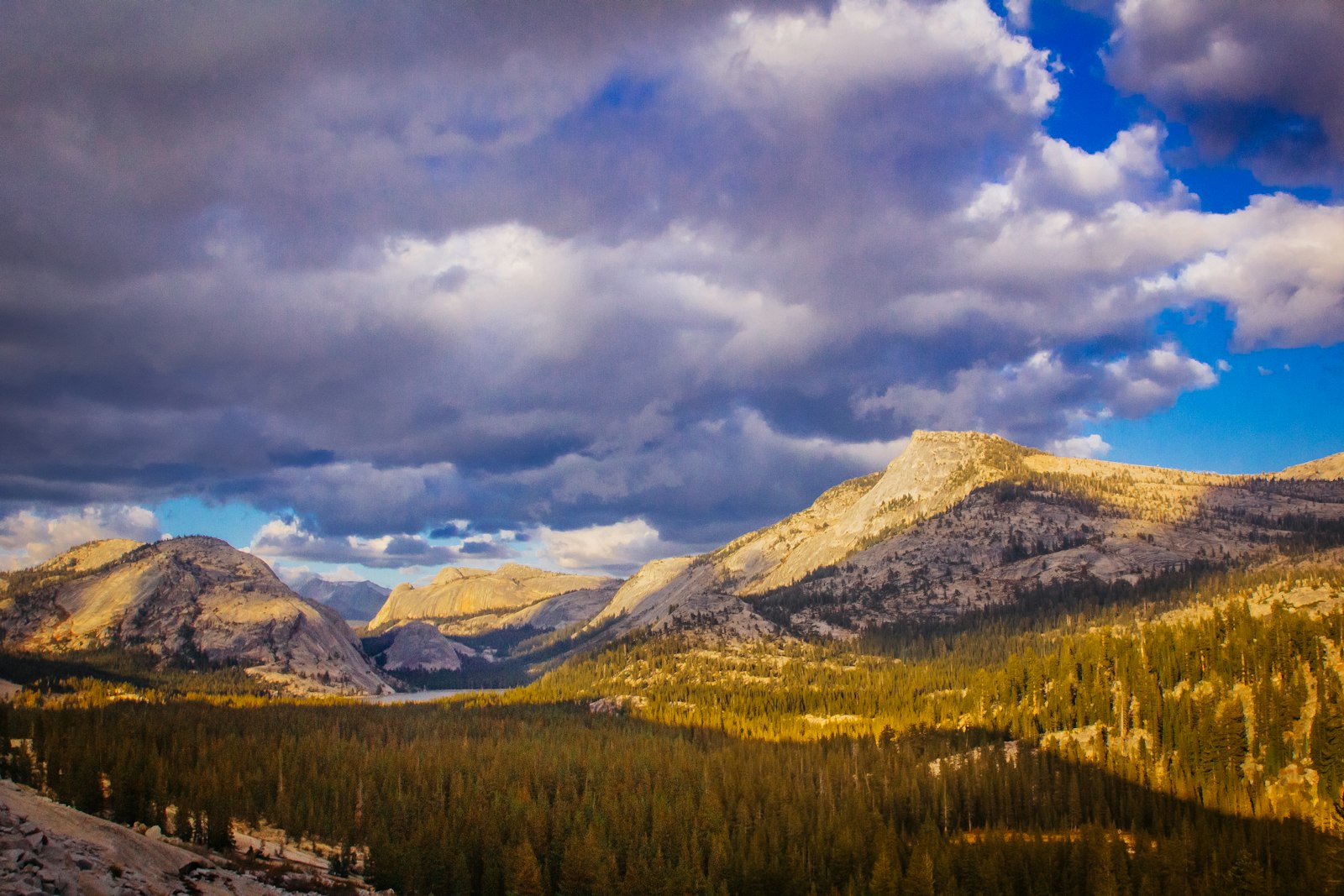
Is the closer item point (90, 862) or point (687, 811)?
point (90, 862)

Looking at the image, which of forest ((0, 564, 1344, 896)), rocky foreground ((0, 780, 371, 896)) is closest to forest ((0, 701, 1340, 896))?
forest ((0, 564, 1344, 896))

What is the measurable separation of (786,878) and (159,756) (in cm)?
11039

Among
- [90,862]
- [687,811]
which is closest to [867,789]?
[687,811]

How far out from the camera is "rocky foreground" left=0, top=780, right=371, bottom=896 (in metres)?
50.8

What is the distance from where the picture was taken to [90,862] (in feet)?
186

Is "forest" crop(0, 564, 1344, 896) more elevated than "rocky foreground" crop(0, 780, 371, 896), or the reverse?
"rocky foreground" crop(0, 780, 371, 896)

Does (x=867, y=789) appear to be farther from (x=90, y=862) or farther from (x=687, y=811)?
(x=90, y=862)

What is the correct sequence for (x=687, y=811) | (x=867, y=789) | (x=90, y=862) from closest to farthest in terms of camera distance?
1. (x=90, y=862)
2. (x=687, y=811)
3. (x=867, y=789)

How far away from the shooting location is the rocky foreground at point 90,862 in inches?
1999

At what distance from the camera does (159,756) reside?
453 ft

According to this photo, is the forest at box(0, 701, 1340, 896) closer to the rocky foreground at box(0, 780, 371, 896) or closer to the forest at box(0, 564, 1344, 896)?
the forest at box(0, 564, 1344, 896)

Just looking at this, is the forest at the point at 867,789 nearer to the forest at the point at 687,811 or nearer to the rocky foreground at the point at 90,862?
the forest at the point at 687,811

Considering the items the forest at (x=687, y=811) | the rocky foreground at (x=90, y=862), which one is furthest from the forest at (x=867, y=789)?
the rocky foreground at (x=90, y=862)

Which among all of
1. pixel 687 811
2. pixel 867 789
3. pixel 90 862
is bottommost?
pixel 687 811
